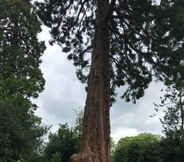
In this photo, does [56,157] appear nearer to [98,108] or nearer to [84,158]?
[98,108]

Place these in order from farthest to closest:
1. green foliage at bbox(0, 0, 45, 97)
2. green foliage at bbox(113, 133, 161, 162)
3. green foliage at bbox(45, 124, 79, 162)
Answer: green foliage at bbox(0, 0, 45, 97) < green foliage at bbox(113, 133, 161, 162) < green foliage at bbox(45, 124, 79, 162)

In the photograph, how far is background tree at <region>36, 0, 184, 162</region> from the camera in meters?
6.18

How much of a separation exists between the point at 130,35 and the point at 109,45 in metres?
0.75

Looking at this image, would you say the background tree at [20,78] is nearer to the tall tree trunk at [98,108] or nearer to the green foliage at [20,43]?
the green foliage at [20,43]

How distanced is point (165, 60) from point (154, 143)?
22.5ft

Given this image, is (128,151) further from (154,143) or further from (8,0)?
(8,0)

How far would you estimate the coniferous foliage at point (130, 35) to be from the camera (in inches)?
247

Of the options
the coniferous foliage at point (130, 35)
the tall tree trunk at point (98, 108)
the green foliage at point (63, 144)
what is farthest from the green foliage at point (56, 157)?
the tall tree trunk at point (98, 108)

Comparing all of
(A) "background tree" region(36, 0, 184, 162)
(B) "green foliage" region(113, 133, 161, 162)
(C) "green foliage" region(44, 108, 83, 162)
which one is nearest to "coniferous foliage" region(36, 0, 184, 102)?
(A) "background tree" region(36, 0, 184, 162)

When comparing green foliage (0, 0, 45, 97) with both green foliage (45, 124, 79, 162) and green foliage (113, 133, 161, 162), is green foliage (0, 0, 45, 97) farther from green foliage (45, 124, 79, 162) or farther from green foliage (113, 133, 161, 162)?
green foliage (113, 133, 161, 162)

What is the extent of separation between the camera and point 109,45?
7.88 m

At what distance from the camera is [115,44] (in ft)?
29.7

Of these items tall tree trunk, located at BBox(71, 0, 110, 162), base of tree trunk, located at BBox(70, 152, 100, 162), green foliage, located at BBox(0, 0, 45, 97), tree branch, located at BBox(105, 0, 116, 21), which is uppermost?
Answer: green foliage, located at BBox(0, 0, 45, 97)

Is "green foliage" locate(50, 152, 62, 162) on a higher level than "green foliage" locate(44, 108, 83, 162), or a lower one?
lower
